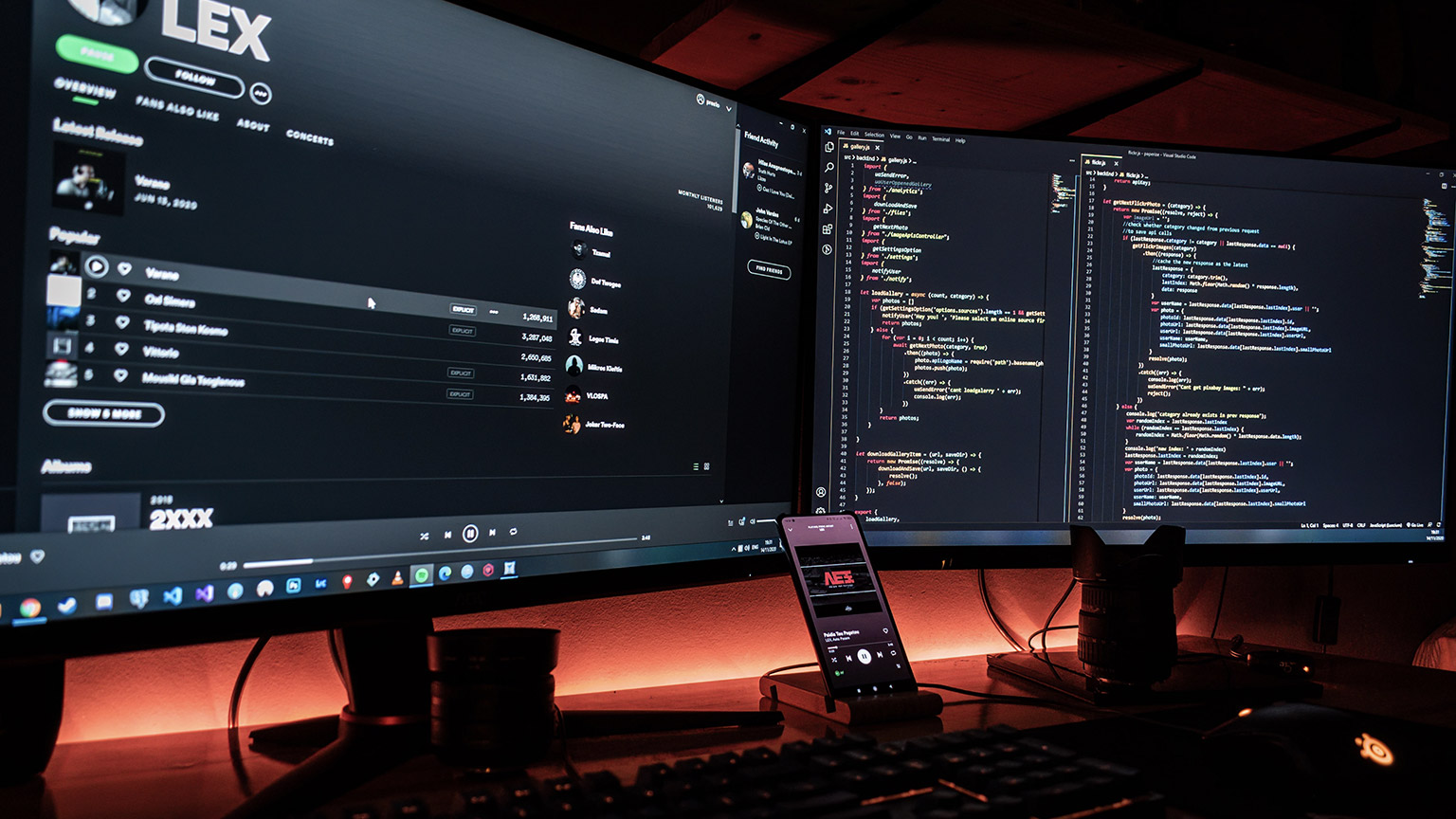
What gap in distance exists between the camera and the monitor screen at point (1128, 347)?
3.29 feet

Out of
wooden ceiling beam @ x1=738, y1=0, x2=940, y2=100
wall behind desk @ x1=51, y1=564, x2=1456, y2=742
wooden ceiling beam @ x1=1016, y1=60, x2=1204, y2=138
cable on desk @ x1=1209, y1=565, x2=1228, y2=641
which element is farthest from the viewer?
cable on desk @ x1=1209, y1=565, x2=1228, y2=641

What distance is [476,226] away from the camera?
2.31 ft

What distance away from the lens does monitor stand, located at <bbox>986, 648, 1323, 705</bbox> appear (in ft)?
3.05

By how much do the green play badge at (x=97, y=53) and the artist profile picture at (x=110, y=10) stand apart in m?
0.01

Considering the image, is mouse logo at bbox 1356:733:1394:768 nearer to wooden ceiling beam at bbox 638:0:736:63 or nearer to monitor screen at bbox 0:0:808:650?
monitor screen at bbox 0:0:808:650

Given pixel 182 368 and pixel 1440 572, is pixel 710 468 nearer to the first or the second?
pixel 182 368

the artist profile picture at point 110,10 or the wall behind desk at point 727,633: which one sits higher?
the artist profile picture at point 110,10

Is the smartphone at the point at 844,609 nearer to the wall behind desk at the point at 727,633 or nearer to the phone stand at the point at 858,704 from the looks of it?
the phone stand at the point at 858,704

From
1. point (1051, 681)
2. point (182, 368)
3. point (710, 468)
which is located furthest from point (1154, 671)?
point (182, 368)

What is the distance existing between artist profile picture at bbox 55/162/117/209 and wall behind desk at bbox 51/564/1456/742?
381mm

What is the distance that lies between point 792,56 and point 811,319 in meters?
0.33

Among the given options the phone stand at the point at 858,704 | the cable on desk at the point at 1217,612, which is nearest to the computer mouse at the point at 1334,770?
the phone stand at the point at 858,704

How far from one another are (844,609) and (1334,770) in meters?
0.40

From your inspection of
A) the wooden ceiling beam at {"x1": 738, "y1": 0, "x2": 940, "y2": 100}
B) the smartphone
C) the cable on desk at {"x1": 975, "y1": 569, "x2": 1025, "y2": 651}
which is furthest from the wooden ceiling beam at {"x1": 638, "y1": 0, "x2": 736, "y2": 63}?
the cable on desk at {"x1": 975, "y1": 569, "x2": 1025, "y2": 651}
